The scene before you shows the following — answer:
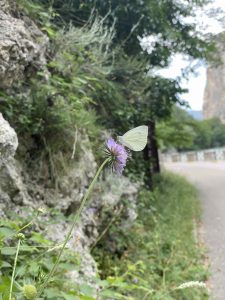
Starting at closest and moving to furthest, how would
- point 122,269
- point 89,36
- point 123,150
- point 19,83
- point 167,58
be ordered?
1. point 123,150
2. point 19,83
3. point 122,269
4. point 89,36
5. point 167,58

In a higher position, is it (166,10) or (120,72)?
(166,10)

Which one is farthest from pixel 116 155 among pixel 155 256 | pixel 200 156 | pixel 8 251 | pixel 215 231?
pixel 200 156

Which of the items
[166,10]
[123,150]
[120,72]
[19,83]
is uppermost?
[166,10]

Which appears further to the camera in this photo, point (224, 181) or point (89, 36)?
point (224, 181)

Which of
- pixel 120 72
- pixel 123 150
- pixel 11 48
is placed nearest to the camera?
pixel 123 150

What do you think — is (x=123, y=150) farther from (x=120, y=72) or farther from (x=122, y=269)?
(x=120, y=72)

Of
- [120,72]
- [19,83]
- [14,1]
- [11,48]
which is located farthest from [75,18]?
[11,48]
